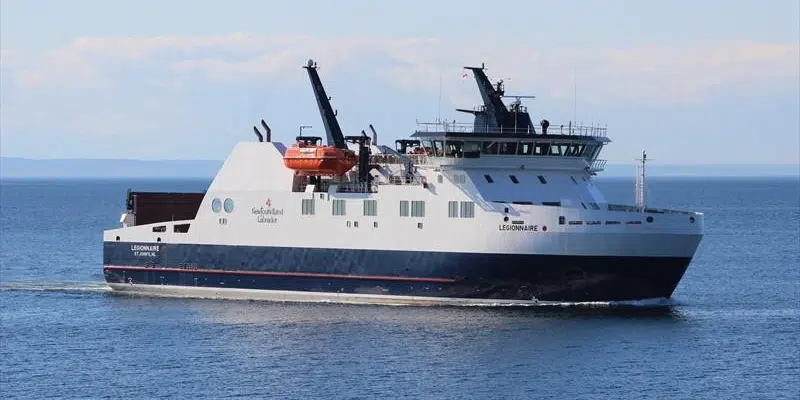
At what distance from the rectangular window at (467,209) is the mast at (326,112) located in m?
6.48

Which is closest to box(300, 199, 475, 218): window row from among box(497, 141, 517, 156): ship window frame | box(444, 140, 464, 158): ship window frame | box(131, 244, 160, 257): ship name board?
box(444, 140, 464, 158): ship window frame

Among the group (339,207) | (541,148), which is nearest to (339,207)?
(339,207)

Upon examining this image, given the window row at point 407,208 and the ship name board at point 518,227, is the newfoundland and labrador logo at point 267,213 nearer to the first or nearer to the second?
the window row at point 407,208

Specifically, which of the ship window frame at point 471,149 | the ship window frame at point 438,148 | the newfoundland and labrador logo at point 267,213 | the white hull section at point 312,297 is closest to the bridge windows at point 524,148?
the ship window frame at point 471,149

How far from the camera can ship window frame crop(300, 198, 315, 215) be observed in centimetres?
5169

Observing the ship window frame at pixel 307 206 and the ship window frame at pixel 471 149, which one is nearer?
the ship window frame at pixel 471 149

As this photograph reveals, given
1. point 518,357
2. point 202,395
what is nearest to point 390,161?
point 518,357

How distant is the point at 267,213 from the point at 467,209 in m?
7.83

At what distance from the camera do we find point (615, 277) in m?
48.0

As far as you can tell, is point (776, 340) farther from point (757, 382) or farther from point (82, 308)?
point (82, 308)

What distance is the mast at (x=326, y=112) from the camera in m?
53.9

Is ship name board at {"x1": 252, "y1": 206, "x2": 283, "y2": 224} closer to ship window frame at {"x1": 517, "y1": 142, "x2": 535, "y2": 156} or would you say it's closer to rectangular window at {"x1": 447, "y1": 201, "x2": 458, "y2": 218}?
rectangular window at {"x1": 447, "y1": 201, "x2": 458, "y2": 218}

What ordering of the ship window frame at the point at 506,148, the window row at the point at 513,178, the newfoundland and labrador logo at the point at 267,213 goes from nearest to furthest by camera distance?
the window row at the point at 513,178 < the ship window frame at the point at 506,148 < the newfoundland and labrador logo at the point at 267,213

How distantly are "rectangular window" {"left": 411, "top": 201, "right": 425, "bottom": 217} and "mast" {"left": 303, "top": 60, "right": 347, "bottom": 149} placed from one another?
16.1ft
